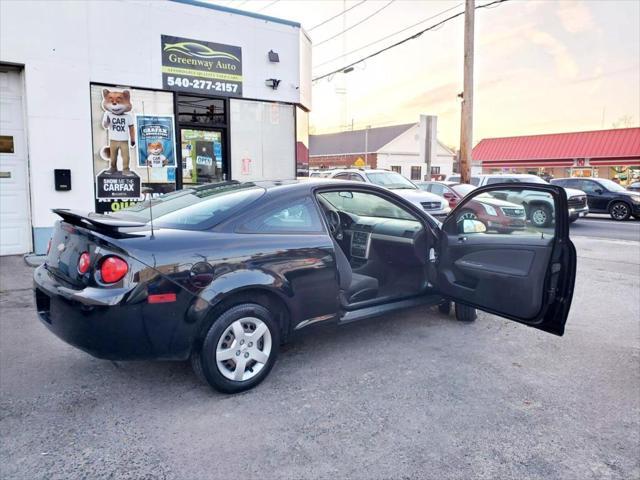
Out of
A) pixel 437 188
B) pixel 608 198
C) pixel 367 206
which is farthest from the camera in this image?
pixel 608 198

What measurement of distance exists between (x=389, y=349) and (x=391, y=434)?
137cm

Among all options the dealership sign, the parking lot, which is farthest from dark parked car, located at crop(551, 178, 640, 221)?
the parking lot

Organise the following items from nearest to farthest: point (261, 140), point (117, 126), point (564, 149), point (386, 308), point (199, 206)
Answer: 1. point (199, 206)
2. point (386, 308)
3. point (117, 126)
4. point (261, 140)
5. point (564, 149)

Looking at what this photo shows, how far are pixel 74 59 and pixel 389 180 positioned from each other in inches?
294

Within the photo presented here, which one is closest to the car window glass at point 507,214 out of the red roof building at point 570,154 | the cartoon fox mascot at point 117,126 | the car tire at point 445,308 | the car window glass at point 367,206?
the car window glass at point 367,206

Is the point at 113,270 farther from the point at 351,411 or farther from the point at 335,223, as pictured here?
the point at 335,223

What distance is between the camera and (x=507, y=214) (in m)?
3.94

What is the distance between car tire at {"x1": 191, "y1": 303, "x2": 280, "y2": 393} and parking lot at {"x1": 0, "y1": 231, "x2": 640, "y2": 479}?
5.3 inches

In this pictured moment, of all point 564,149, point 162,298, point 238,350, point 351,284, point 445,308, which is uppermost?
point 564,149

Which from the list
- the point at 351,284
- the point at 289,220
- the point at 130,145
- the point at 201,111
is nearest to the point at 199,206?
the point at 289,220

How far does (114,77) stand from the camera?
8164 millimetres

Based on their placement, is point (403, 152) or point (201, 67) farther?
point (403, 152)

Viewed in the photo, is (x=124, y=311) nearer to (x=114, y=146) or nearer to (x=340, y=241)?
(x=340, y=241)

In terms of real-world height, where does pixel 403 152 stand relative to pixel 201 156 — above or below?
above
